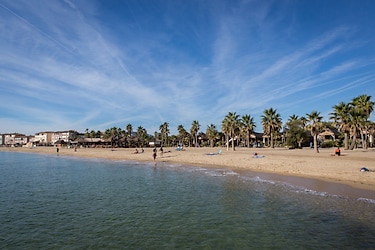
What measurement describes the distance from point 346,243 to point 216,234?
14.8 feet

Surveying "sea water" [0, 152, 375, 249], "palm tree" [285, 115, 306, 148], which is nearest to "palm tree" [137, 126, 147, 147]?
"palm tree" [285, 115, 306, 148]

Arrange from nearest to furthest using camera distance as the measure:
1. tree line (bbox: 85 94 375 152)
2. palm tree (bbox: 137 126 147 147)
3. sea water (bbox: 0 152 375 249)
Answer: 1. sea water (bbox: 0 152 375 249)
2. tree line (bbox: 85 94 375 152)
3. palm tree (bbox: 137 126 147 147)

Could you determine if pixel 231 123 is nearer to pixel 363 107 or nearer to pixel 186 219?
pixel 363 107

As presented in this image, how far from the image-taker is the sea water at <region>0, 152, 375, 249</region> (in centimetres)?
920

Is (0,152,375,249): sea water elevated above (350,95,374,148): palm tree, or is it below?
below

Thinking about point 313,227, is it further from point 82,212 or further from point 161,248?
point 82,212

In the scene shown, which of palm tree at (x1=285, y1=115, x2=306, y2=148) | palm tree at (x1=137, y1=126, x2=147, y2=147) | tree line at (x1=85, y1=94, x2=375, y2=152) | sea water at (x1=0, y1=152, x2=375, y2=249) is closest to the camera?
A: sea water at (x1=0, y1=152, x2=375, y2=249)

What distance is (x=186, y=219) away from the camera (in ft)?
38.9

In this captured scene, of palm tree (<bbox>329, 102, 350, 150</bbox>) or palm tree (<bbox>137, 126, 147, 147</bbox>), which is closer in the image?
palm tree (<bbox>329, 102, 350, 150</bbox>)

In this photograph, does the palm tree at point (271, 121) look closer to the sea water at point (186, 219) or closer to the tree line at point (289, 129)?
the tree line at point (289, 129)

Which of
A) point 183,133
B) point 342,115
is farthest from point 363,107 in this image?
point 183,133

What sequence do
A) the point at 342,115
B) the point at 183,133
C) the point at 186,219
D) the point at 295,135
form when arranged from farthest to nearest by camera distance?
the point at 183,133 < the point at 295,135 < the point at 342,115 < the point at 186,219

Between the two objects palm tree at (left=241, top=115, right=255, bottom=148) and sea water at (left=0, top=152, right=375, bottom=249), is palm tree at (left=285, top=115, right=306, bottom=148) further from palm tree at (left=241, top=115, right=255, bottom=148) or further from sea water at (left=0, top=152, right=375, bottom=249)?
sea water at (left=0, top=152, right=375, bottom=249)

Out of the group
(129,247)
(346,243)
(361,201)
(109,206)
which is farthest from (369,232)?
(109,206)
